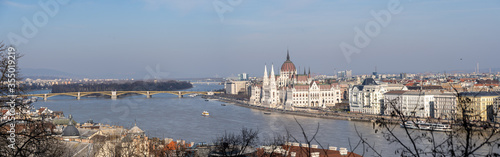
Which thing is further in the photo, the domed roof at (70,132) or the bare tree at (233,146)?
the domed roof at (70,132)

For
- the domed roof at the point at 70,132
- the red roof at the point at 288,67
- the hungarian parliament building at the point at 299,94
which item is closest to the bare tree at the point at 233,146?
the domed roof at the point at 70,132

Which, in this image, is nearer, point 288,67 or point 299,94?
point 299,94

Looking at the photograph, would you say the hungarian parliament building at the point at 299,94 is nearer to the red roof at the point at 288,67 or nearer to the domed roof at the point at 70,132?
the red roof at the point at 288,67

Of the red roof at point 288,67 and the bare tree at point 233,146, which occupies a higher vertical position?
the red roof at point 288,67

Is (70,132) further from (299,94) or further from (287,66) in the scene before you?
(287,66)

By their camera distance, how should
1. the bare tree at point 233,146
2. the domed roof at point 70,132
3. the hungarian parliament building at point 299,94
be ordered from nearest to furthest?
the bare tree at point 233,146 < the domed roof at point 70,132 < the hungarian parliament building at point 299,94

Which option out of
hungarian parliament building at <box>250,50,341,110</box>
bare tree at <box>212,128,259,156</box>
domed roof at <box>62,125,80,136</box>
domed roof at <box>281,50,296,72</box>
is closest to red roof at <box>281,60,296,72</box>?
domed roof at <box>281,50,296,72</box>

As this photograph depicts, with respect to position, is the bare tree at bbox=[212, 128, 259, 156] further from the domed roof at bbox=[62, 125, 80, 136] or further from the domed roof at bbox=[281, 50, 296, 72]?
the domed roof at bbox=[281, 50, 296, 72]

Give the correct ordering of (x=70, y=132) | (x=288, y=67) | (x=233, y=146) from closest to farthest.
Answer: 1. (x=233, y=146)
2. (x=70, y=132)
3. (x=288, y=67)

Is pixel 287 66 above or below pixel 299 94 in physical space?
above

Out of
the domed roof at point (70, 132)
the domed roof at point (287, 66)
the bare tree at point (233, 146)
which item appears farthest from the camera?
the domed roof at point (287, 66)

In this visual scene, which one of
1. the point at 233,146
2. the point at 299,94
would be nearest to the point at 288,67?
the point at 299,94
